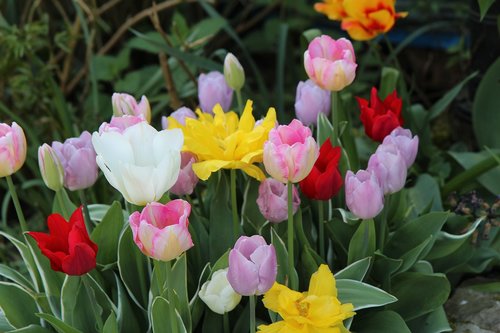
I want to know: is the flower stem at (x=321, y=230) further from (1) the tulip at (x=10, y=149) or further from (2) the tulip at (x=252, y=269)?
(1) the tulip at (x=10, y=149)

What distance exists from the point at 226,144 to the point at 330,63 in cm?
22

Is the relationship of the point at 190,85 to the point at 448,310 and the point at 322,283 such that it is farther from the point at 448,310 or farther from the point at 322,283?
the point at 322,283

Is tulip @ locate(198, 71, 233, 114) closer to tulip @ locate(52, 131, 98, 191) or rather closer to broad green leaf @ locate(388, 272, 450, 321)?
tulip @ locate(52, 131, 98, 191)

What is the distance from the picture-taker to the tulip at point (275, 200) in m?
1.35

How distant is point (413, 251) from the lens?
4.81ft

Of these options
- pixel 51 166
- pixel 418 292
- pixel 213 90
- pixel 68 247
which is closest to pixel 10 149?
pixel 51 166

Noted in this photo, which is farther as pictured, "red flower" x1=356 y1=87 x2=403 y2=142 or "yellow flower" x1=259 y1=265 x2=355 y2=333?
"red flower" x1=356 y1=87 x2=403 y2=142

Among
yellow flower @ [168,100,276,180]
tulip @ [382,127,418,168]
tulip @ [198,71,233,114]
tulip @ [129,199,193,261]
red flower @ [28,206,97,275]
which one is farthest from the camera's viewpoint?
tulip @ [198,71,233,114]

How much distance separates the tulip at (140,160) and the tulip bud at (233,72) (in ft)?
1.37

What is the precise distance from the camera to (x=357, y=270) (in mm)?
1384

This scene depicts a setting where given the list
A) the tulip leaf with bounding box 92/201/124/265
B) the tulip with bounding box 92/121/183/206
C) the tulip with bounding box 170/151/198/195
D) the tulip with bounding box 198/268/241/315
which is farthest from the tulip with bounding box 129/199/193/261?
the tulip leaf with bounding box 92/201/124/265

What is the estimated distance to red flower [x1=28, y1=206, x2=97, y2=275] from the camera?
118cm

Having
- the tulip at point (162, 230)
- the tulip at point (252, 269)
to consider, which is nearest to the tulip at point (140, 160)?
the tulip at point (162, 230)

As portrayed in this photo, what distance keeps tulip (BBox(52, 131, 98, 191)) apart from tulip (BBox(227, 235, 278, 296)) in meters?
0.38
